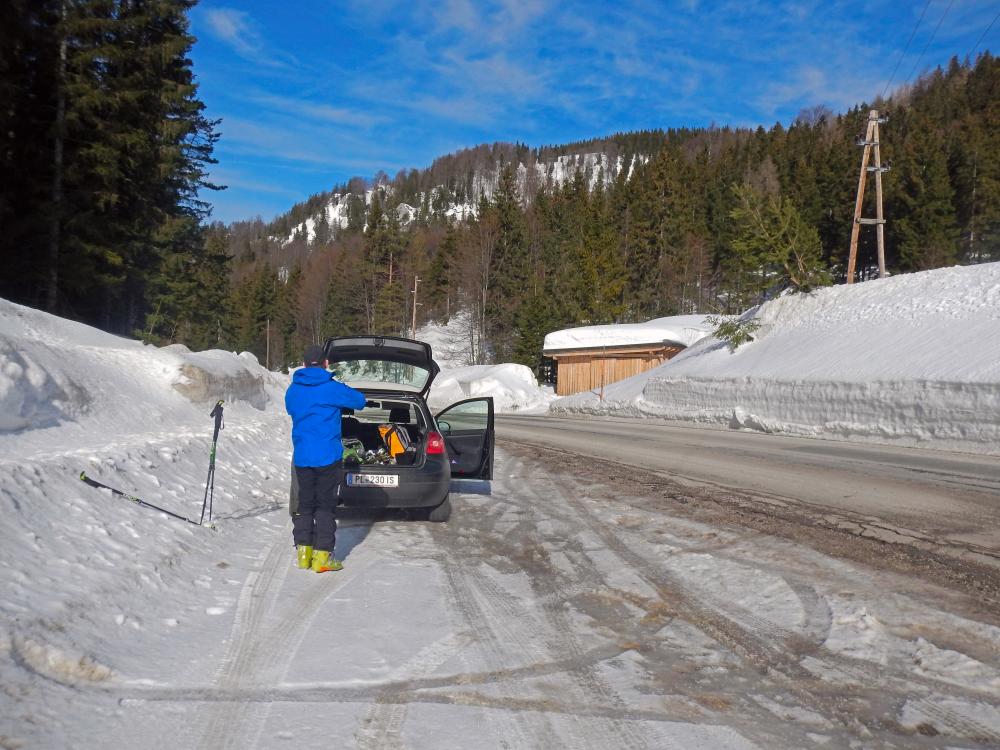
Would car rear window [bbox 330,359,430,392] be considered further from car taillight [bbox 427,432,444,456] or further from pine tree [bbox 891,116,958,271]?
pine tree [bbox 891,116,958,271]

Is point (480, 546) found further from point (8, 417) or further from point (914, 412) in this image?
point (914, 412)

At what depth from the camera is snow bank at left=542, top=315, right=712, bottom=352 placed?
39.6 m

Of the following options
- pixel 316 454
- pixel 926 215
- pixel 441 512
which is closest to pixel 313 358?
pixel 316 454

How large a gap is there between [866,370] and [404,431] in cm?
1560

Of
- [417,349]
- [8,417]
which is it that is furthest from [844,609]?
[8,417]

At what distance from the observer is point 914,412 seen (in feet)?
53.7

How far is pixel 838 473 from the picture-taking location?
10516 millimetres

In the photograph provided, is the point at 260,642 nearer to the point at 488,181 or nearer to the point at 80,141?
the point at 80,141

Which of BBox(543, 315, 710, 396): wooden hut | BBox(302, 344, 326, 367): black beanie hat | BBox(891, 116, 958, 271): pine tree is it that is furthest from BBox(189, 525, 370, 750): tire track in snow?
BBox(891, 116, 958, 271): pine tree

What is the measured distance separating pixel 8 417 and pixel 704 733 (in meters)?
7.22

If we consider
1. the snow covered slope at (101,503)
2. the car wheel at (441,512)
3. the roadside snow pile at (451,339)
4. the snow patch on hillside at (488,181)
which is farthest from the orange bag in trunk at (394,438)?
the snow patch on hillside at (488,181)

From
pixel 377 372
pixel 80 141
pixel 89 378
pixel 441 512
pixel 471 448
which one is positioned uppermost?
pixel 80 141

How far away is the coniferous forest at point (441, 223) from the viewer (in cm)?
2050

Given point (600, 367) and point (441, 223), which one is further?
point (441, 223)
